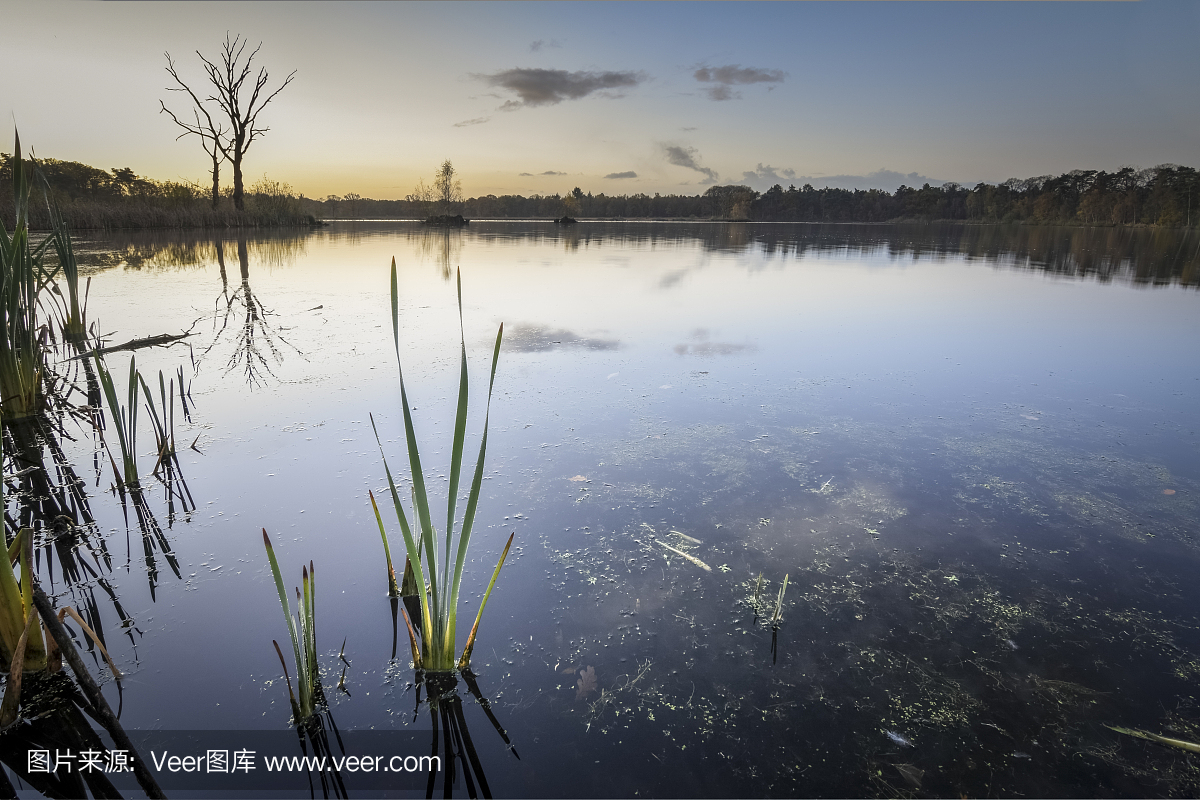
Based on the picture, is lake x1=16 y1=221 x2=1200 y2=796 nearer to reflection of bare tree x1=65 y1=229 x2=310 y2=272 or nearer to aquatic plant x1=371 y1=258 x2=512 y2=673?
aquatic plant x1=371 y1=258 x2=512 y2=673

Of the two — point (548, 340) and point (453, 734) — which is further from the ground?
point (548, 340)

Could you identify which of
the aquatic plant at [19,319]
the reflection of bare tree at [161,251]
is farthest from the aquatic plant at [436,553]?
the reflection of bare tree at [161,251]

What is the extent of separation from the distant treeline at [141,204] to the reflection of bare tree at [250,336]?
20.3 feet

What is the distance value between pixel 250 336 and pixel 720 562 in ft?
17.4

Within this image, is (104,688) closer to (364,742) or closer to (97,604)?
(97,604)

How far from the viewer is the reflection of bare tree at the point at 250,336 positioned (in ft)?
14.7

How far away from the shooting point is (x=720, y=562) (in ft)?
6.91

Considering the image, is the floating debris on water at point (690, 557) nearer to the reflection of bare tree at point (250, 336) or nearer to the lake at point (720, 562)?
the lake at point (720, 562)

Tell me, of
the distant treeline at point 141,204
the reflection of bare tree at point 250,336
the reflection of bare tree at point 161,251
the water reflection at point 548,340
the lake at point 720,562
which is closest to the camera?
the lake at point 720,562

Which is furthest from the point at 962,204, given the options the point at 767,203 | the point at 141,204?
the point at 141,204

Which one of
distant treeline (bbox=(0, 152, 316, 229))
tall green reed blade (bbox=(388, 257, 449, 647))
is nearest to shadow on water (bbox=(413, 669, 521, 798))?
tall green reed blade (bbox=(388, 257, 449, 647))

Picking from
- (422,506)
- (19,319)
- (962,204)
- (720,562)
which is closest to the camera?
(422,506)

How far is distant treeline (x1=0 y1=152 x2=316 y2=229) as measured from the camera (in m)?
16.9

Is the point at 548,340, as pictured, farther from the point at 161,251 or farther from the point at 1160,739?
the point at 161,251
